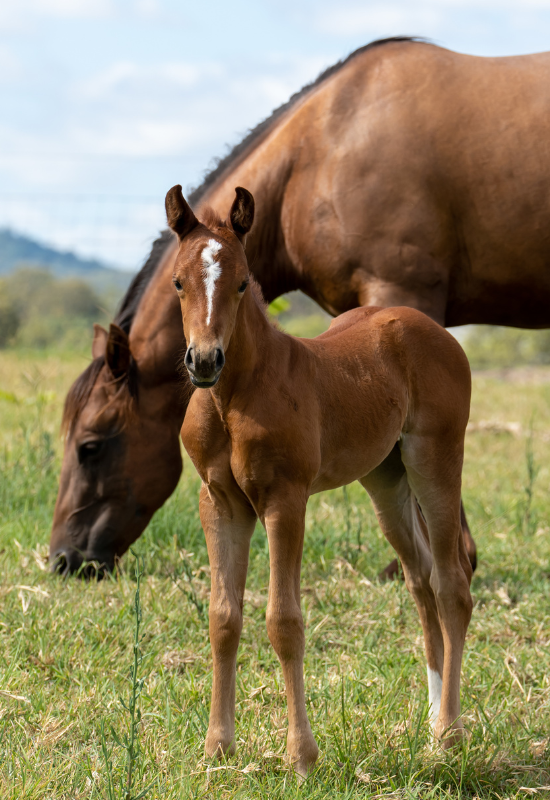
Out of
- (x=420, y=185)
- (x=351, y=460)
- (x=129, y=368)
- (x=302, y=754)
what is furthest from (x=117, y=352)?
(x=302, y=754)

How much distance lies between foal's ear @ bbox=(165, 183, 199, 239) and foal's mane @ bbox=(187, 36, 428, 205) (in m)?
2.00

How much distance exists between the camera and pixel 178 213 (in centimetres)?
227

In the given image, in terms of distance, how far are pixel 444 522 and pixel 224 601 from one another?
80cm

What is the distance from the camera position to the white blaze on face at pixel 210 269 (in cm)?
213

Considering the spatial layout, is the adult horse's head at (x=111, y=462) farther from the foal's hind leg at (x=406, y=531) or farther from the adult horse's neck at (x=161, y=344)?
the foal's hind leg at (x=406, y=531)

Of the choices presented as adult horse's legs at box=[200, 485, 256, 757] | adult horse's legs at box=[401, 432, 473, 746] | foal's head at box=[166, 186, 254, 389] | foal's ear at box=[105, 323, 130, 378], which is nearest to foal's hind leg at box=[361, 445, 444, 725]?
adult horse's legs at box=[401, 432, 473, 746]

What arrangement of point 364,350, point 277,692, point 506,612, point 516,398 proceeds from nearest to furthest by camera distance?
point 364,350, point 277,692, point 506,612, point 516,398

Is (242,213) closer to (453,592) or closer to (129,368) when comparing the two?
(453,592)

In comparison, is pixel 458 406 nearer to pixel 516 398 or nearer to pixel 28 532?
pixel 28 532

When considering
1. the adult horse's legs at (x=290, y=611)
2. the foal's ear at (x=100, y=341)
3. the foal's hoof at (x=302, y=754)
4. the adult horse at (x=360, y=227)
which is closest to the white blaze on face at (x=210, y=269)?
the adult horse's legs at (x=290, y=611)

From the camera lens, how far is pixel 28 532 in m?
4.55

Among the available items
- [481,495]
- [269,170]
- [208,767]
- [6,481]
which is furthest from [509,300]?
[6,481]

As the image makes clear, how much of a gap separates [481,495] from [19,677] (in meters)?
3.67

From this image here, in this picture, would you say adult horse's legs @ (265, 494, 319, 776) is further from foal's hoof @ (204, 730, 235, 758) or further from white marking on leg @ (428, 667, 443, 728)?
white marking on leg @ (428, 667, 443, 728)
